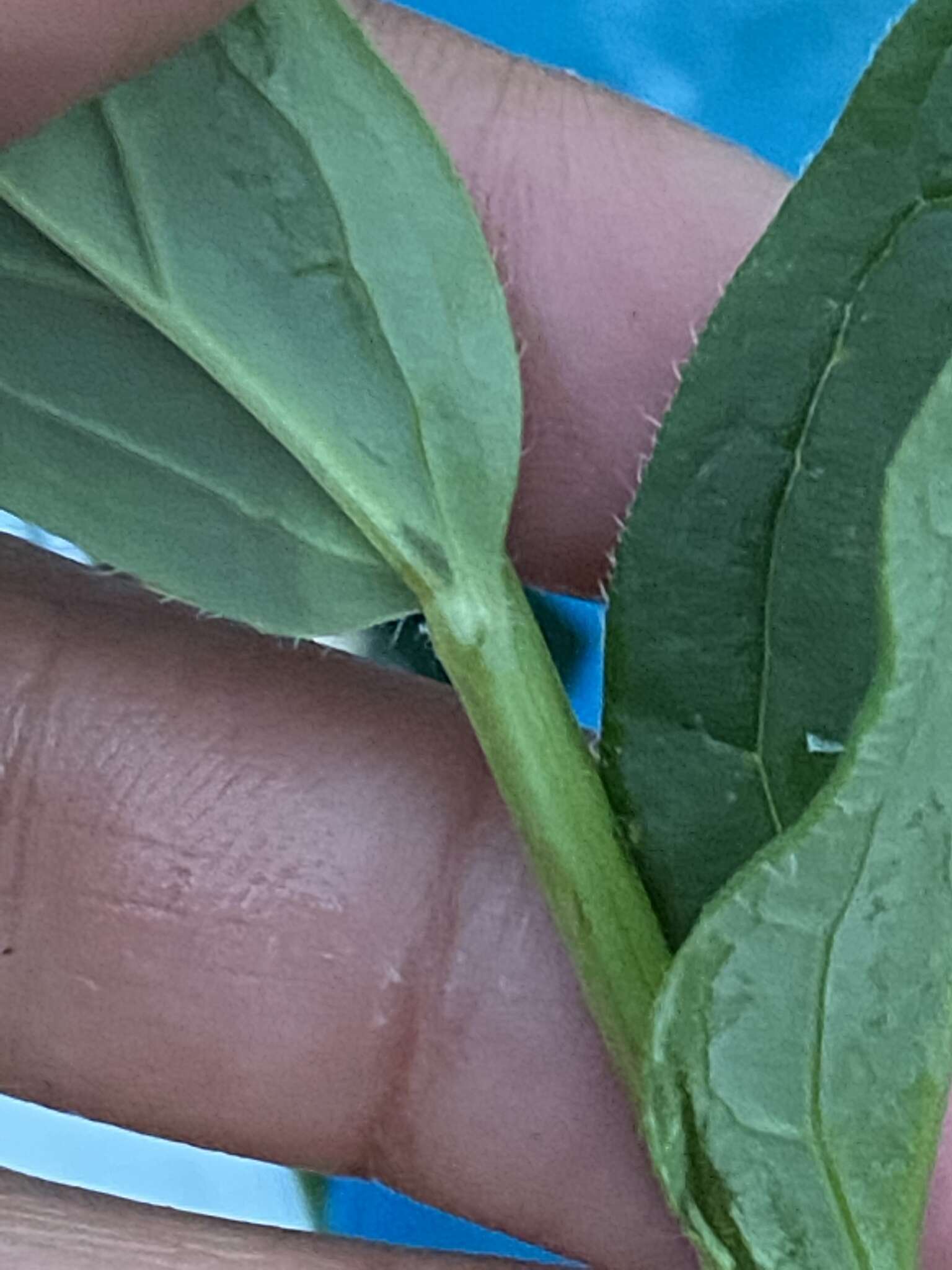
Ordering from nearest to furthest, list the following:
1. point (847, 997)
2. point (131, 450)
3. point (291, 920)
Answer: point (847, 997), point (131, 450), point (291, 920)

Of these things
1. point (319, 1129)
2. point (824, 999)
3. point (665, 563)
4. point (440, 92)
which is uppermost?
point (440, 92)

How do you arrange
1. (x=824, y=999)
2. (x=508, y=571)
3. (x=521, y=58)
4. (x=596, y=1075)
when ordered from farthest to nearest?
(x=521, y=58) < (x=596, y=1075) < (x=508, y=571) < (x=824, y=999)

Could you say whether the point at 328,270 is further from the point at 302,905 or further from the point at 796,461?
the point at 302,905

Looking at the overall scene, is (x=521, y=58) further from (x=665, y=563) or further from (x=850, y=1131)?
(x=850, y=1131)

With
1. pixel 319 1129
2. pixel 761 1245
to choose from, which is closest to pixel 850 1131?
pixel 761 1245

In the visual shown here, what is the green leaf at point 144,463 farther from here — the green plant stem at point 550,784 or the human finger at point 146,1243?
the human finger at point 146,1243

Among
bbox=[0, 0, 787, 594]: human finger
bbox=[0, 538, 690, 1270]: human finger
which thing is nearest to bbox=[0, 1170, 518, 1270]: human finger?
bbox=[0, 538, 690, 1270]: human finger

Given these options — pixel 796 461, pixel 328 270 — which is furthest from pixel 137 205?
pixel 796 461
